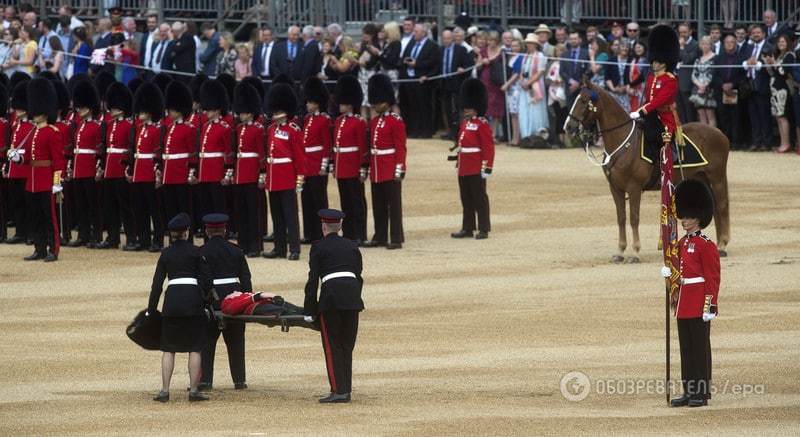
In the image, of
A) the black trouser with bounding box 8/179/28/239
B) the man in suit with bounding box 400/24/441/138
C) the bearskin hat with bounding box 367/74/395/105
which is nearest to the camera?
the bearskin hat with bounding box 367/74/395/105

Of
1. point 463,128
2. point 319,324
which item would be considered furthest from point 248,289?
point 463,128

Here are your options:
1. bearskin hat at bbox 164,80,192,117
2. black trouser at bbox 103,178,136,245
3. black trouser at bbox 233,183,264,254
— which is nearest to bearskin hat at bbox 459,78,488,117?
black trouser at bbox 233,183,264,254

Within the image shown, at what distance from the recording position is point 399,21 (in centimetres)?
2936

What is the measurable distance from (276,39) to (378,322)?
14396 mm

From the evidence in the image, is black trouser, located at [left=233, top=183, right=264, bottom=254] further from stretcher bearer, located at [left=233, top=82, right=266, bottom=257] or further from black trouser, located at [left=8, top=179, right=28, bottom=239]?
black trouser, located at [left=8, top=179, right=28, bottom=239]

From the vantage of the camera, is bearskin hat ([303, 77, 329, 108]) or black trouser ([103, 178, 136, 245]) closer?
bearskin hat ([303, 77, 329, 108])

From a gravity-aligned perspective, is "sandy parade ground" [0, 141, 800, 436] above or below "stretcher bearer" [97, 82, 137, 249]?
below

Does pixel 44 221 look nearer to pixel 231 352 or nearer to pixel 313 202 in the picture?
pixel 313 202

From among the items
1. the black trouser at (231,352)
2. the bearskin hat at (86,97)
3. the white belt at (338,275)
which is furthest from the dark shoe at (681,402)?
the bearskin hat at (86,97)

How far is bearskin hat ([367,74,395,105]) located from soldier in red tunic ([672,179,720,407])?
8.68 meters

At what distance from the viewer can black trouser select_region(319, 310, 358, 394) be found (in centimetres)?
1121

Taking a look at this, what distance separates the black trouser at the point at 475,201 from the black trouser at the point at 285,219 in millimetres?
2264

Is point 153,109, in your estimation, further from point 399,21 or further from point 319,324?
point 399,21

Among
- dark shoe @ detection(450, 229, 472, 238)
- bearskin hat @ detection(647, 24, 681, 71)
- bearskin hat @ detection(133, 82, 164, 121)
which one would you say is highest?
bearskin hat @ detection(647, 24, 681, 71)
